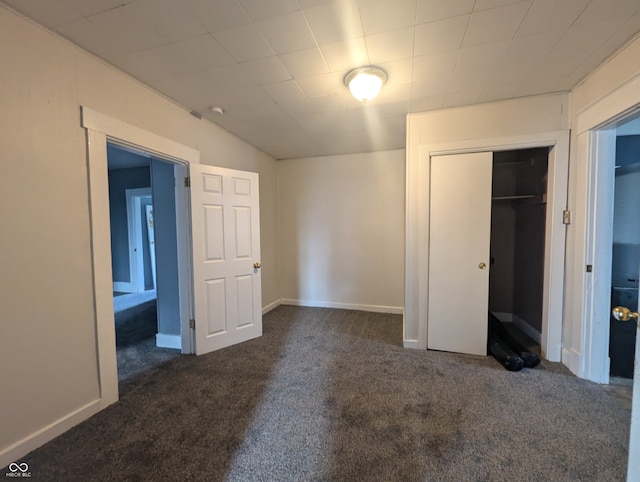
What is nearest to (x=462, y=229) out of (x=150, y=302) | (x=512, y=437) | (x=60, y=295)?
(x=512, y=437)

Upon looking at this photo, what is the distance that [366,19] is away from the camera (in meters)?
1.50

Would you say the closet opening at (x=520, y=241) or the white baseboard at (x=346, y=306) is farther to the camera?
the white baseboard at (x=346, y=306)

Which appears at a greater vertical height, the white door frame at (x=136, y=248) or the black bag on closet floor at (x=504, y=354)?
the white door frame at (x=136, y=248)

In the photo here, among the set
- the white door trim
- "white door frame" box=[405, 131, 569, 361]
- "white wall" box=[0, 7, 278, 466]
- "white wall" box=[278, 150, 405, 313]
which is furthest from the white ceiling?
the white door trim

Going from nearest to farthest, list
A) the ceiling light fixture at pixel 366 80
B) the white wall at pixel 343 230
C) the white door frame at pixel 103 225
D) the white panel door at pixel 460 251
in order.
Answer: the white door frame at pixel 103 225 → the ceiling light fixture at pixel 366 80 → the white panel door at pixel 460 251 → the white wall at pixel 343 230

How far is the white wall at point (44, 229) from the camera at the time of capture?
1.41 metres

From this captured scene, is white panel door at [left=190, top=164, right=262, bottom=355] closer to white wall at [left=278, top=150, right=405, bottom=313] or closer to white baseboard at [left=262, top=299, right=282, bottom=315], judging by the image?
white baseboard at [left=262, top=299, right=282, bottom=315]

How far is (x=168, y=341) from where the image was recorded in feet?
9.43

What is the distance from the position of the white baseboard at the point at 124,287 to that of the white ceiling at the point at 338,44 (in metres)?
4.71

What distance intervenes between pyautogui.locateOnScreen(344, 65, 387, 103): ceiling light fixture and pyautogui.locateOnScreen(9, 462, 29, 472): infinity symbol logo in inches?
122

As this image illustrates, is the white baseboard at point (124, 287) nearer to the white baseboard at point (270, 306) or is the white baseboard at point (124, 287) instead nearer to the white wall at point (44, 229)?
the white baseboard at point (270, 306)

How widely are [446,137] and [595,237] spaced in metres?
1.46

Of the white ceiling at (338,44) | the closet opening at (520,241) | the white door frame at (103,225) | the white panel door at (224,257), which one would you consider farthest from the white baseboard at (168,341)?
the closet opening at (520,241)

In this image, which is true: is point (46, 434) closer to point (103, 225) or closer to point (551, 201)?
point (103, 225)
